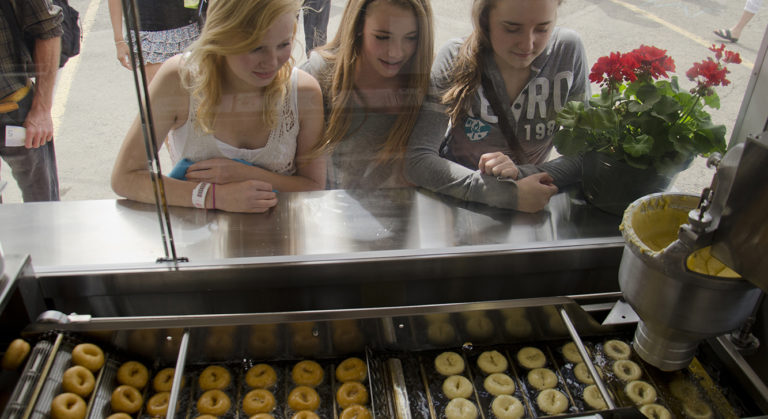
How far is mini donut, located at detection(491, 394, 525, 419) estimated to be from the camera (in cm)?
124

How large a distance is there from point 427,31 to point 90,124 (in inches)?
32.7

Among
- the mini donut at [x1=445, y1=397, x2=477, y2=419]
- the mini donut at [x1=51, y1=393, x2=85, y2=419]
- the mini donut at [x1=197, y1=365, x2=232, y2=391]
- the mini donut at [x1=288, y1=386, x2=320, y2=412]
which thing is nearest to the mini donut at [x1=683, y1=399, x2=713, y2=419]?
the mini donut at [x1=445, y1=397, x2=477, y2=419]

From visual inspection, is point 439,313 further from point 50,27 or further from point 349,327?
point 50,27

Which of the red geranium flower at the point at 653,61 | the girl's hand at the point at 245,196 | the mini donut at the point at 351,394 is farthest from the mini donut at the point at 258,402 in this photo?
the red geranium flower at the point at 653,61

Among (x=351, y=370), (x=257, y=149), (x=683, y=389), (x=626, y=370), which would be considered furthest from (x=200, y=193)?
(x=683, y=389)

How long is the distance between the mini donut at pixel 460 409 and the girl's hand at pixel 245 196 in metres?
0.67

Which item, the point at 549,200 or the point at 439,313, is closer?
the point at 439,313

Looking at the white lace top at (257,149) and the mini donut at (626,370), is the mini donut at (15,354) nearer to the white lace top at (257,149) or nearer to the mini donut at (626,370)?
the white lace top at (257,149)

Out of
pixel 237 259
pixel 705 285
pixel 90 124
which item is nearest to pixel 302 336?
pixel 237 259

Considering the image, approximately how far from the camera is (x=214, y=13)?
45.1 inches

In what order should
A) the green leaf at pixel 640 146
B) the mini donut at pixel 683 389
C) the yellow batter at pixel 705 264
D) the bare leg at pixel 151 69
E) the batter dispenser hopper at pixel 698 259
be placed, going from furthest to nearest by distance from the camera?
1. the green leaf at pixel 640 146
2. the mini donut at pixel 683 389
3. the bare leg at pixel 151 69
4. the yellow batter at pixel 705 264
5. the batter dispenser hopper at pixel 698 259

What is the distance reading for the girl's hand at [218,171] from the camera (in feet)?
4.57

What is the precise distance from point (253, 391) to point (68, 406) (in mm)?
371

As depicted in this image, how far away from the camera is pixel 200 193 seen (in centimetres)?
142
